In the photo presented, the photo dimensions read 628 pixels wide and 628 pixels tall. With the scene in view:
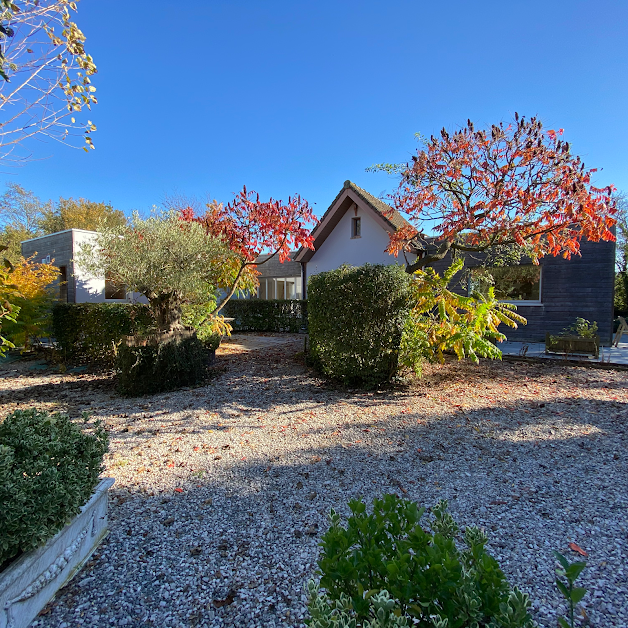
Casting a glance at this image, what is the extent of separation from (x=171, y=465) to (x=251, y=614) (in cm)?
205

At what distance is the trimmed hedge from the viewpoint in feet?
19.0

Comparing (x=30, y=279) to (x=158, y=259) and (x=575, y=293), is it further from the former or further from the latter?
(x=575, y=293)

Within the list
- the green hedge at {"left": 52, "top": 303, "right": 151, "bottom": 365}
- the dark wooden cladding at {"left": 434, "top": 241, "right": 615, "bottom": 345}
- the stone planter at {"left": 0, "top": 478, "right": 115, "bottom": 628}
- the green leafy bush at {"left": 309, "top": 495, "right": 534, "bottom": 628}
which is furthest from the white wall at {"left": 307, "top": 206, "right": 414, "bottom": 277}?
the green leafy bush at {"left": 309, "top": 495, "right": 534, "bottom": 628}

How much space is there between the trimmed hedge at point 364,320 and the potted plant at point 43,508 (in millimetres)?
4120

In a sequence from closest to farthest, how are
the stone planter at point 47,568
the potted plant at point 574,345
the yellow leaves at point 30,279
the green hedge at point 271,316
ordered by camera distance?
the stone planter at point 47,568 → the potted plant at point 574,345 → the yellow leaves at point 30,279 → the green hedge at point 271,316

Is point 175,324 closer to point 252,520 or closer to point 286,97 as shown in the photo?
point 252,520

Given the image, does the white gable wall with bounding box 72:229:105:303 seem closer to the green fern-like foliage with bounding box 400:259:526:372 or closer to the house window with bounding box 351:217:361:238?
the house window with bounding box 351:217:361:238

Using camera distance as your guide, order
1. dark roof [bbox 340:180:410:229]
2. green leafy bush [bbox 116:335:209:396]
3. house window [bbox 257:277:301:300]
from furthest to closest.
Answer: house window [bbox 257:277:301:300], dark roof [bbox 340:180:410:229], green leafy bush [bbox 116:335:209:396]

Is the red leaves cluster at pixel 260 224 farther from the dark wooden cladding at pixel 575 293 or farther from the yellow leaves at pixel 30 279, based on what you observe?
the dark wooden cladding at pixel 575 293

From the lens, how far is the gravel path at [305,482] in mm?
1963

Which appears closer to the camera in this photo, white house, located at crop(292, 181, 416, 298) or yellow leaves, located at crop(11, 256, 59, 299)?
yellow leaves, located at crop(11, 256, 59, 299)

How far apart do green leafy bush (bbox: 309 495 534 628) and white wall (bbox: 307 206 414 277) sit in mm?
12480

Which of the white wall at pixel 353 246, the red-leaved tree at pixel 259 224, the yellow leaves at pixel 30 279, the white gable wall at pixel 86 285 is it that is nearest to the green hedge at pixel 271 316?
the white wall at pixel 353 246

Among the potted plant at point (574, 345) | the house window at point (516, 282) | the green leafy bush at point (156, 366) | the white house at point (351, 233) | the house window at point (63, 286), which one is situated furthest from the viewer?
the house window at point (63, 286)
